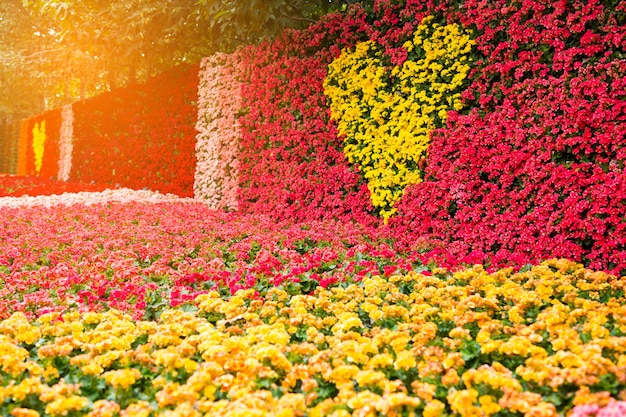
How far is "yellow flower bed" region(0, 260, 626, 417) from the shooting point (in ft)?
8.14

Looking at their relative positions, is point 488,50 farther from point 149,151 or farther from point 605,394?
point 149,151

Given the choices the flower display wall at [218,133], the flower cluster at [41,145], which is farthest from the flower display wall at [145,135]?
the flower cluster at [41,145]

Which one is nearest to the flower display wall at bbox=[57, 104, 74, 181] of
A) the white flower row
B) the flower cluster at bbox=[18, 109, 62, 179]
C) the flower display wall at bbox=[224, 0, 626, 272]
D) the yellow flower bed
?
the flower cluster at bbox=[18, 109, 62, 179]

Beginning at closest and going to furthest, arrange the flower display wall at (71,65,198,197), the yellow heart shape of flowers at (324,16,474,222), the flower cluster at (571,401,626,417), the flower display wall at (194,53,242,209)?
the flower cluster at (571,401,626,417) → the yellow heart shape of flowers at (324,16,474,222) → the flower display wall at (194,53,242,209) → the flower display wall at (71,65,198,197)

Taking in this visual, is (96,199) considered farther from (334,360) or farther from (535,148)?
(334,360)

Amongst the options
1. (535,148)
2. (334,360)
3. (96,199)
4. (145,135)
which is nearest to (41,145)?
(145,135)

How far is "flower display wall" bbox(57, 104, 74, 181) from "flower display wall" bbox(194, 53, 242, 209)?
785cm

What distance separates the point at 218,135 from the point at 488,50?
232 inches

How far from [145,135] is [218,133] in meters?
3.48

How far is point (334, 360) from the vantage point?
288 centimetres

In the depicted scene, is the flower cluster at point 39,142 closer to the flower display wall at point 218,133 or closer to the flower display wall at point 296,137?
the flower display wall at point 218,133

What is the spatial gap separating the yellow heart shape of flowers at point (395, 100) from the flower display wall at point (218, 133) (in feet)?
8.82

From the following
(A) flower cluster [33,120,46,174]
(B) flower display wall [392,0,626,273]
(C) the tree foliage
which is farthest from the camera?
(A) flower cluster [33,120,46,174]

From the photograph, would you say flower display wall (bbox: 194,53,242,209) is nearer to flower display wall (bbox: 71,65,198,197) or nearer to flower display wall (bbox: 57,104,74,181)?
flower display wall (bbox: 71,65,198,197)
